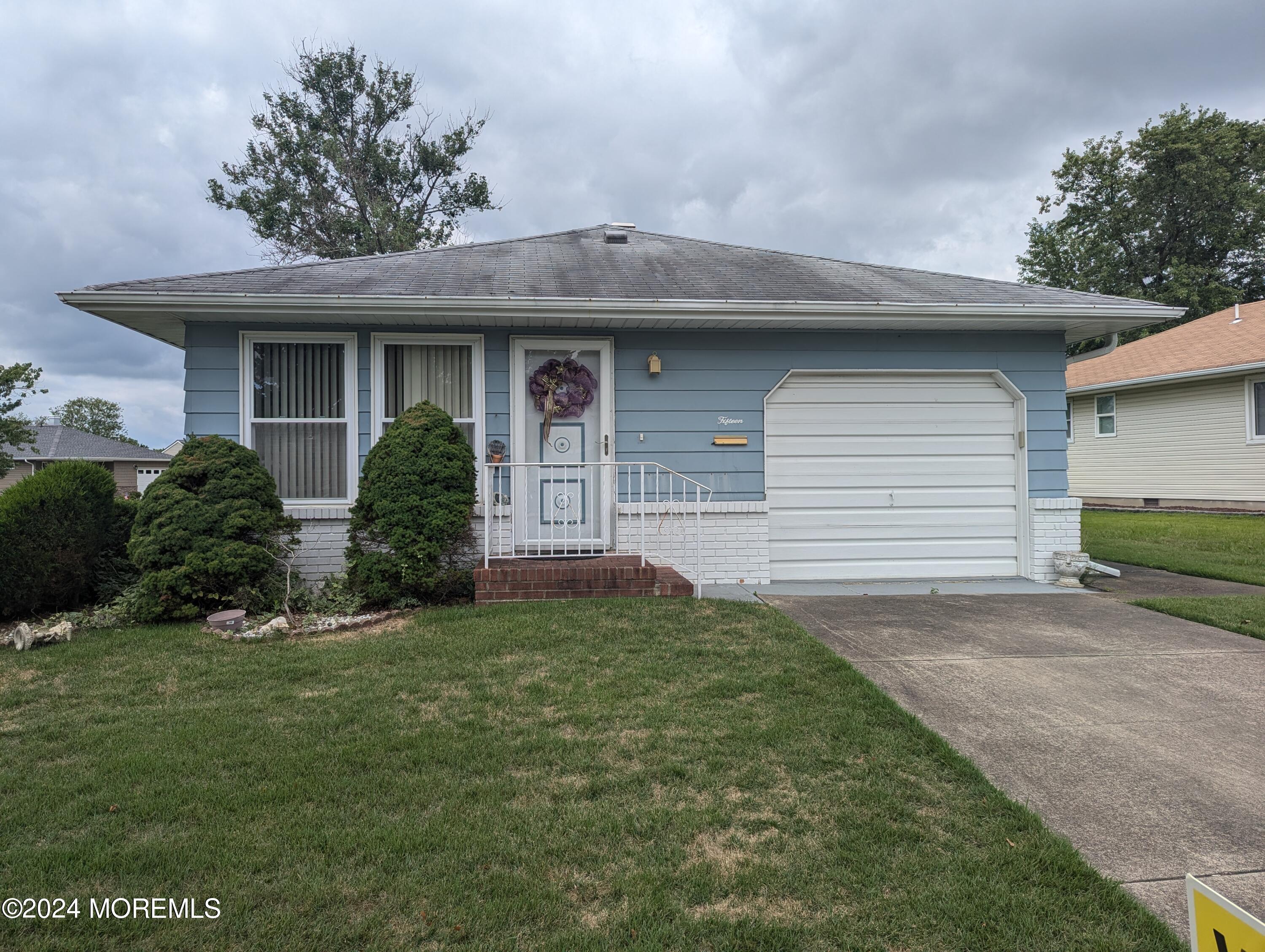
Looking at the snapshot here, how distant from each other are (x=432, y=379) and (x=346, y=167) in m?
14.8

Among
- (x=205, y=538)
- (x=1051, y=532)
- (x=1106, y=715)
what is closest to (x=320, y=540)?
(x=205, y=538)

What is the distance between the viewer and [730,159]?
1583cm

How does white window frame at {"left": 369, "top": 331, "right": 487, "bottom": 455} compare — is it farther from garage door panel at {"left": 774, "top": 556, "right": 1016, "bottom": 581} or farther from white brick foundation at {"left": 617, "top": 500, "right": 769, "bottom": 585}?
garage door panel at {"left": 774, "top": 556, "right": 1016, "bottom": 581}

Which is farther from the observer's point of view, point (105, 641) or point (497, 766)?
point (105, 641)

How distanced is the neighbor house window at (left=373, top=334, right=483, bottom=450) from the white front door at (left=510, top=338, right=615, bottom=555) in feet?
1.14

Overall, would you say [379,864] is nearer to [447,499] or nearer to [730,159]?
[447,499]

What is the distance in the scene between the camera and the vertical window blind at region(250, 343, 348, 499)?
6.38m

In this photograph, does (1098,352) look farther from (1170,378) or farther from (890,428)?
(1170,378)

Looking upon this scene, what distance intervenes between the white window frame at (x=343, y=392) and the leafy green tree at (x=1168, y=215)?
86.1 feet

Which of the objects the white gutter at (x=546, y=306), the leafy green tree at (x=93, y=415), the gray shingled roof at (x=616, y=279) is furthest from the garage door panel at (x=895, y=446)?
the leafy green tree at (x=93, y=415)

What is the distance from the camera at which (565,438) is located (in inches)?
261

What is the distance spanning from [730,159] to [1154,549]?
12032 mm

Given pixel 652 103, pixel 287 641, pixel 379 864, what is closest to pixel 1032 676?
pixel 379 864

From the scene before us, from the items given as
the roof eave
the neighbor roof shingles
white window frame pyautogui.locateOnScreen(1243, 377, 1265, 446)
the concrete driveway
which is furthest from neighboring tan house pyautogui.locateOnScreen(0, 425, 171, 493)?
white window frame pyautogui.locateOnScreen(1243, 377, 1265, 446)
